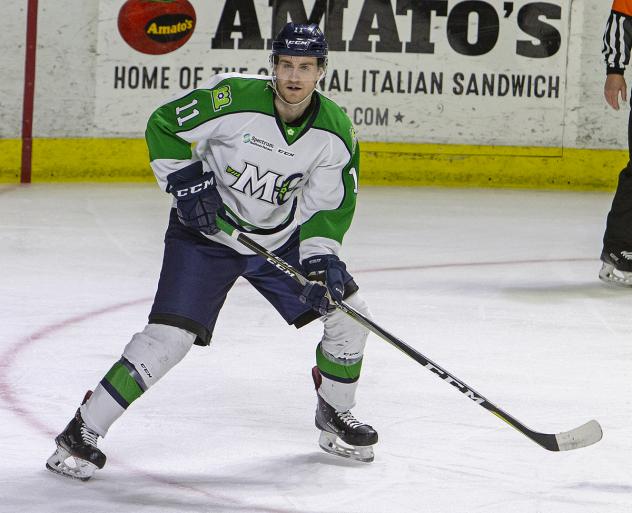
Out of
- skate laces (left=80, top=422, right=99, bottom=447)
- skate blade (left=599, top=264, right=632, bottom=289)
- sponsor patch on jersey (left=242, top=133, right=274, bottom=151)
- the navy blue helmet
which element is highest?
the navy blue helmet

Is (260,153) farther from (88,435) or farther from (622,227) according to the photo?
(622,227)

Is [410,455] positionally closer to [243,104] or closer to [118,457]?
[118,457]

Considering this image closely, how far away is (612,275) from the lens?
16.5ft

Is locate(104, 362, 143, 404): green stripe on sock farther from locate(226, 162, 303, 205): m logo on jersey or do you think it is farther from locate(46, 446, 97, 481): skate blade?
locate(226, 162, 303, 205): m logo on jersey

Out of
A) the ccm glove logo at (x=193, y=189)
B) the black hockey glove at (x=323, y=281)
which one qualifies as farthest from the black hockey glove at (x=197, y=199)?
the black hockey glove at (x=323, y=281)

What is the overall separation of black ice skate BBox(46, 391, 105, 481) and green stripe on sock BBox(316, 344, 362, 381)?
535mm

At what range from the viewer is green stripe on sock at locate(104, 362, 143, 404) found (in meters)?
2.55

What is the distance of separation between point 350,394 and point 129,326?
1.34 meters

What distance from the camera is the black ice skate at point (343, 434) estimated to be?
9.12 feet

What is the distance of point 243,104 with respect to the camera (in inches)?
106

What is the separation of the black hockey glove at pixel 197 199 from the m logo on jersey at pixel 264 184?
81 mm

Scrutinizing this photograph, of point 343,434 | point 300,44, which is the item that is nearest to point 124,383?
point 343,434

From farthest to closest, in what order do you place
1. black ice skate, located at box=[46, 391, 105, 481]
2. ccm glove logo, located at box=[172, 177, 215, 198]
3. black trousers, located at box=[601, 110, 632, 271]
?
1. black trousers, located at box=[601, 110, 632, 271]
2. ccm glove logo, located at box=[172, 177, 215, 198]
3. black ice skate, located at box=[46, 391, 105, 481]

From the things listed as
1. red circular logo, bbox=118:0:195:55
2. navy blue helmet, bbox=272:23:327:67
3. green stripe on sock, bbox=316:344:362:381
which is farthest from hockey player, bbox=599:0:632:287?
red circular logo, bbox=118:0:195:55
